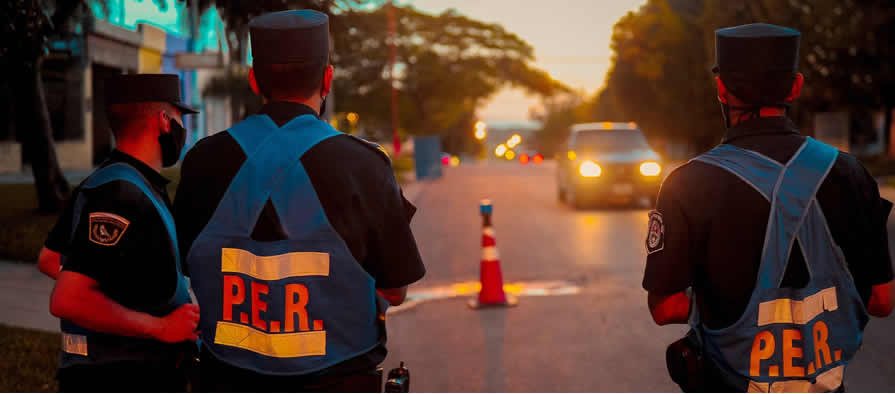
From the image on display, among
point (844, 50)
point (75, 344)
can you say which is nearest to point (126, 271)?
point (75, 344)

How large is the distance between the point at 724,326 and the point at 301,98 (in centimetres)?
136

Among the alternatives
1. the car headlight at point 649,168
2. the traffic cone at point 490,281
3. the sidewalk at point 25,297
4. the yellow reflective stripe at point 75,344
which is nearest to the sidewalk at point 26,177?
the sidewalk at point 25,297

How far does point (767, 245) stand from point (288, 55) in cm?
142

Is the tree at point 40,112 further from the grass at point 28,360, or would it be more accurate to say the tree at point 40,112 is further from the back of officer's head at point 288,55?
the back of officer's head at point 288,55

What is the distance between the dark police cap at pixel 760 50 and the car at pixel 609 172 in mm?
16789

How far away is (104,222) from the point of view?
288cm

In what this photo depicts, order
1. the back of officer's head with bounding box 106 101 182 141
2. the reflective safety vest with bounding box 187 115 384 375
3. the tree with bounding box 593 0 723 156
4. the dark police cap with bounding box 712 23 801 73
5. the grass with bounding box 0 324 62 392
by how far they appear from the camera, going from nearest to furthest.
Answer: the reflective safety vest with bounding box 187 115 384 375
the dark police cap with bounding box 712 23 801 73
the back of officer's head with bounding box 106 101 182 141
the grass with bounding box 0 324 62 392
the tree with bounding box 593 0 723 156

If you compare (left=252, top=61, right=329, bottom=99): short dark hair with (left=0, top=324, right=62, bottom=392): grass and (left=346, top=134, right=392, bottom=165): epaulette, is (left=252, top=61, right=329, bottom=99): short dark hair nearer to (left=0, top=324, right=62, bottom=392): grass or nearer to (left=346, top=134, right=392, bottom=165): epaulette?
(left=346, top=134, right=392, bottom=165): epaulette

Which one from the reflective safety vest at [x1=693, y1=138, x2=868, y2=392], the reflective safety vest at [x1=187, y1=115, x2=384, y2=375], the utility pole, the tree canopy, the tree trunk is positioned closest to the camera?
the reflective safety vest at [x1=187, y1=115, x2=384, y2=375]

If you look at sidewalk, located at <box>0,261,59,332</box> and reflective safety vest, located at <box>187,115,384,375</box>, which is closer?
reflective safety vest, located at <box>187,115,384,375</box>

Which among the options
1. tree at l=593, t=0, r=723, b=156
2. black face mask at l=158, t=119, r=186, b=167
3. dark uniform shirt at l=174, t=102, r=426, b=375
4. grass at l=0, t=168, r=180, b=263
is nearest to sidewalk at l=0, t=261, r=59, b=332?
grass at l=0, t=168, r=180, b=263

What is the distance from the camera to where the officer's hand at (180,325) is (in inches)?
114

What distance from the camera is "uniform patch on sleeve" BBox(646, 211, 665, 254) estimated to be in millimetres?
2852

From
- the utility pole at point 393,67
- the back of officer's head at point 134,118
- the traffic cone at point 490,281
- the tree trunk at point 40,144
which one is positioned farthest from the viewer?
the utility pole at point 393,67
